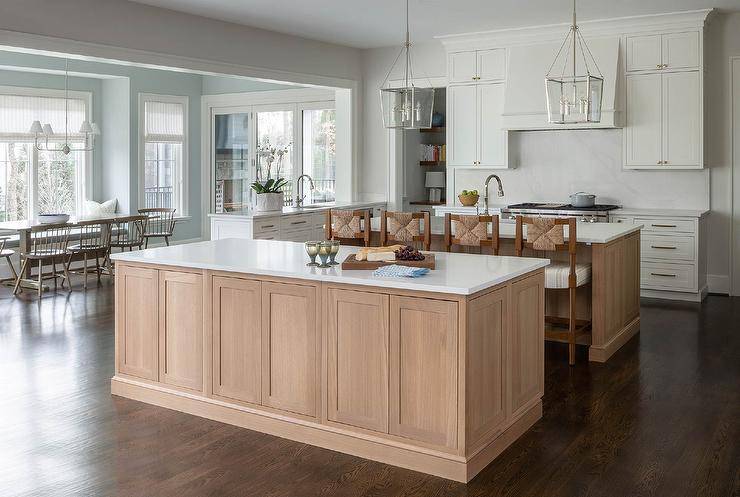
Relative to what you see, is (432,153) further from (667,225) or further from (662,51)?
(667,225)

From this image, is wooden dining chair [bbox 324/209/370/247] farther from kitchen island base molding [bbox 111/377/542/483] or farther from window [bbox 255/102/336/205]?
window [bbox 255/102/336/205]

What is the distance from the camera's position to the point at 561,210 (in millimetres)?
8281

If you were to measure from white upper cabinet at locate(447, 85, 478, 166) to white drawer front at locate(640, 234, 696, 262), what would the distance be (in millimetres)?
2206

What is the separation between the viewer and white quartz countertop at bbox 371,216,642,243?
5.45 metres

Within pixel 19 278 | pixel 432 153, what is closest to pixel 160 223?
pixel 19 278

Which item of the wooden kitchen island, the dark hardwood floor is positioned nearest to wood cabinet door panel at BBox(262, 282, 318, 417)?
the wooden kitchen island

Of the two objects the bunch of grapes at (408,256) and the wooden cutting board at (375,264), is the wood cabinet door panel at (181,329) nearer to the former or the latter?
the wooden cutting board at (375,264)

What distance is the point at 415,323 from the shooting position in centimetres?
362

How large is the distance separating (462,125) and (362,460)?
19.9 feet

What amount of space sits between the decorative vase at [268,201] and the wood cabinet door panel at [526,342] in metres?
4.75

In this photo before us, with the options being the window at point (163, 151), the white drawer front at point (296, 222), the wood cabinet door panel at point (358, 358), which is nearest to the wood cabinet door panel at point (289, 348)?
the wood cabinet door panel at point (358, 358)

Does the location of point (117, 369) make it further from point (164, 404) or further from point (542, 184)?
point (542, 184)

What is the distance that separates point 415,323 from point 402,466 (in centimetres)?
66

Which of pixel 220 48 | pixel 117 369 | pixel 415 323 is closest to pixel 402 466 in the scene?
pixel 415 323
